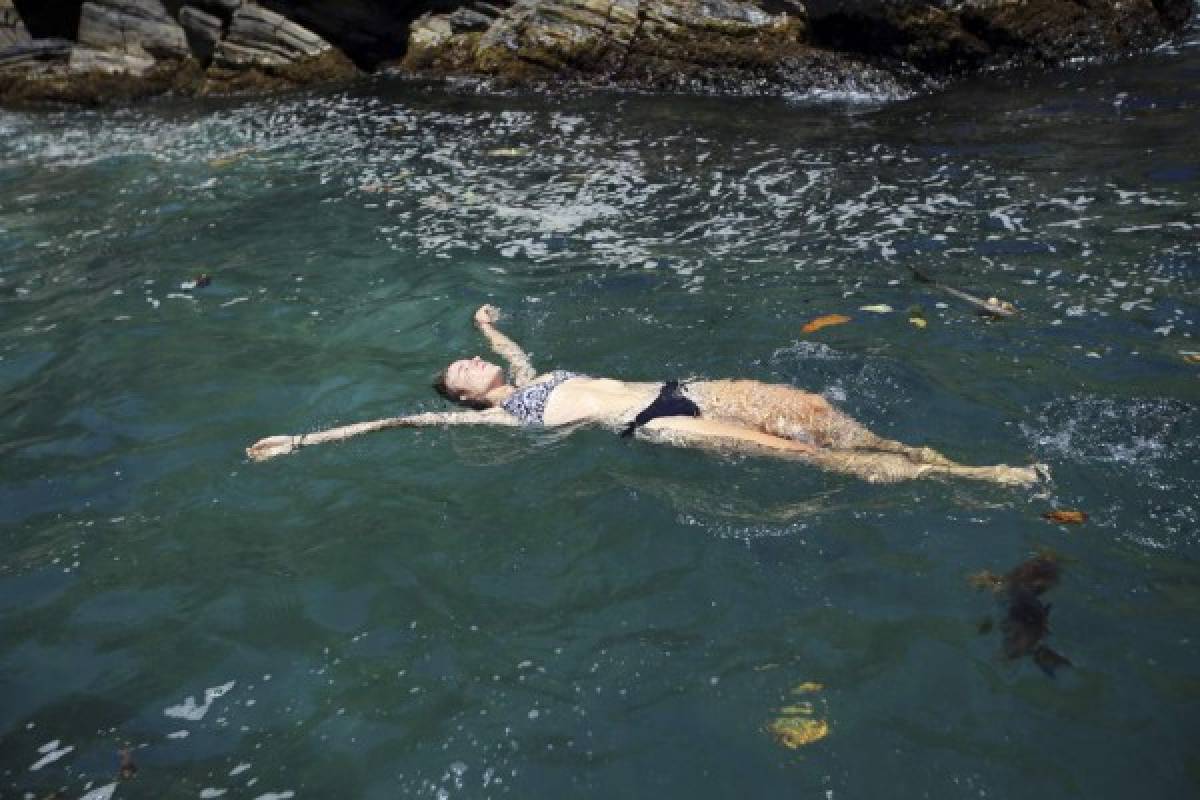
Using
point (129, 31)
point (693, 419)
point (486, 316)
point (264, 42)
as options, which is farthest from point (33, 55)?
point (693, 419)

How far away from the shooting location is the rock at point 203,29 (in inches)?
748

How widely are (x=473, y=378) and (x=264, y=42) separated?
1559 centimetres

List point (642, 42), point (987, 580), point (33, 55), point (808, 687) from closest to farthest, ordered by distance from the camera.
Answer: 1. point (808, 687)
2. point (987, 580)
3. point (642, 42)
4. point (33, 55)

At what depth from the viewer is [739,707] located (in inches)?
152

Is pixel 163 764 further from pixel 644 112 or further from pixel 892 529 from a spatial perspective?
pixel 644 112

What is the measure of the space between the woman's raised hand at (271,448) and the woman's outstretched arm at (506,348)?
5.57ft

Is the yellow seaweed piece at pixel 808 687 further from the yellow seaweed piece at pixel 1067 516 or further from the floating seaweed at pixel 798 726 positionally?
the yellow seaweed piece at pixel 1067 516

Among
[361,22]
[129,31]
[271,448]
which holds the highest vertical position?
[361,22]

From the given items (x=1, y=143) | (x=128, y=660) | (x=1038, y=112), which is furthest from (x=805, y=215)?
(x=1, y=143)

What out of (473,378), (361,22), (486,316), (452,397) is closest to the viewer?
(473,378)

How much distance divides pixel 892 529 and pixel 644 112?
430 inches

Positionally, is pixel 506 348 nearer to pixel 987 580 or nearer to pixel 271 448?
pixel 271 448

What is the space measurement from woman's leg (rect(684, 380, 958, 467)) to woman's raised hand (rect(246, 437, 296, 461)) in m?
2.82

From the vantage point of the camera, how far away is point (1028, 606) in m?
4.20
